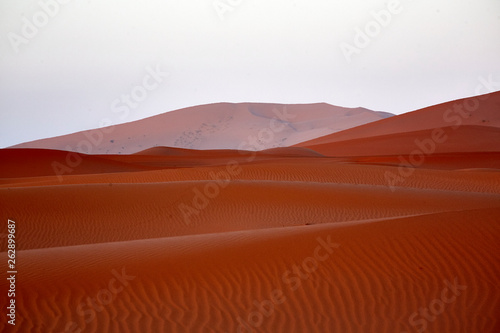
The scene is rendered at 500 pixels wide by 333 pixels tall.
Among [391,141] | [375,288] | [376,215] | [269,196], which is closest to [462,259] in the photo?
[375,288]

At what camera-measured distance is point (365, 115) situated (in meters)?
100

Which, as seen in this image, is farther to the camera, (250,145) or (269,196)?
(250,145)

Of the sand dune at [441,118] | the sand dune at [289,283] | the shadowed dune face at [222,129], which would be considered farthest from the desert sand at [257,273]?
the shadowed dune face at [222,129]

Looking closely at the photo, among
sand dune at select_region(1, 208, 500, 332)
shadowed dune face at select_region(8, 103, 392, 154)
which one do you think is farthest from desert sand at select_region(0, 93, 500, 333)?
shadowed dune face at select_region(8, 103, 392, 154)

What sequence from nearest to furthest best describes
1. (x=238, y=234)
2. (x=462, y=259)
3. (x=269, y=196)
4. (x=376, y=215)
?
(x=462, y=259) → (x=238, y=234) → (x=376, y=215) → (x=269, y=196)

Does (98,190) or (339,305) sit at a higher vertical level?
(98,190)

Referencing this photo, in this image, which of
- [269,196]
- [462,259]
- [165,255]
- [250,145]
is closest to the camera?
[462,259]

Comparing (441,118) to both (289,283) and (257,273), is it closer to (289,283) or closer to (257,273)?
(257,273)

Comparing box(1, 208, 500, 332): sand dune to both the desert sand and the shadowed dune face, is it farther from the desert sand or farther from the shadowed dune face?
the shadowed dune face

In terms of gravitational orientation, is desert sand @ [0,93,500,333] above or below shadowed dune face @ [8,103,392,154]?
below

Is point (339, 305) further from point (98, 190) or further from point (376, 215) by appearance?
point (98, 190)

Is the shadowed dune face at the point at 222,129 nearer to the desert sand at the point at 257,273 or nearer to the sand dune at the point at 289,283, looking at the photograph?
the desert sand at the point at 257,273

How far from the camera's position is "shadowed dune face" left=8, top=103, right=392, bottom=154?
86.3 meters

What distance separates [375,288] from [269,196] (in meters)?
8.15
